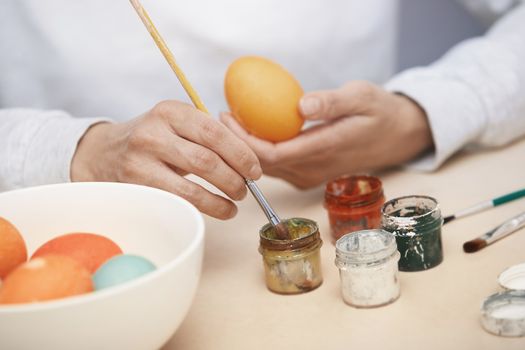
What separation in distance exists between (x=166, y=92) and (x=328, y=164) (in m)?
0.43

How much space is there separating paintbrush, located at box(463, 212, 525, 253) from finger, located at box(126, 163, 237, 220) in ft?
0.97

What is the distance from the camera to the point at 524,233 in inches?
34.2

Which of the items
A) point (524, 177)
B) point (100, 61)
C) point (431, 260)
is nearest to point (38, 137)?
point (100, 61)

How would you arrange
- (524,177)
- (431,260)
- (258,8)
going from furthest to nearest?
(258,8) < (524,177) < (431,260)

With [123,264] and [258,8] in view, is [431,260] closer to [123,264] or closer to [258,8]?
[123,264]

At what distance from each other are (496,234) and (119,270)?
48 cm

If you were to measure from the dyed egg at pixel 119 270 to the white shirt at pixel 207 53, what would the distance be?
0.65 meters

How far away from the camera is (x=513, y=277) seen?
746 mm

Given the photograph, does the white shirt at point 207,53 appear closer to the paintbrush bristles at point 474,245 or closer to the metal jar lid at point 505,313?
the paintbrush bristles at point 474,245

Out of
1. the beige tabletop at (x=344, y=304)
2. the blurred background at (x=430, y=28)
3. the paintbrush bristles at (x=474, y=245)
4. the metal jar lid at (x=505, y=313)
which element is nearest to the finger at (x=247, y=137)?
the beige tabletop at (x=344, y=304)

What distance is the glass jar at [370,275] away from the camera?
0.75 meters

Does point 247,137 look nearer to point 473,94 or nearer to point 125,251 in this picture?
point 125,251

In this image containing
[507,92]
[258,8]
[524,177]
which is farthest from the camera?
[258,8]

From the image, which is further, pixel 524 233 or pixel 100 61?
pixel 100 61
